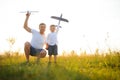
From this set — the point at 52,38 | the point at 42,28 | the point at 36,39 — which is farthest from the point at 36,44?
the point at 52,38

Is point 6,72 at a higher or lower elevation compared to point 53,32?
lower

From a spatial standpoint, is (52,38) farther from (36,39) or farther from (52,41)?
(36,39)

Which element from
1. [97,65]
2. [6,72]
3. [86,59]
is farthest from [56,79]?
[86,59]

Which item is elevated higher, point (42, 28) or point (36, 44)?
point (42, 28)

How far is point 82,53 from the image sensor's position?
1181 cm

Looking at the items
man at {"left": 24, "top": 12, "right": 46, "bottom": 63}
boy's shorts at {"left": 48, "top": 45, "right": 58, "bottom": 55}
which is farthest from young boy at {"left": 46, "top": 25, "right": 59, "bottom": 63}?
man at {"left": 24, "top": 12, "right": 46, "bottom": 63}

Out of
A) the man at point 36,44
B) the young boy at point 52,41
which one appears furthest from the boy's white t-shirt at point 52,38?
the man at point 36,44

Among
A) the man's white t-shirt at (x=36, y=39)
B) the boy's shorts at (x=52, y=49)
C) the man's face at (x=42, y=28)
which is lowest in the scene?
the boy's shorts at (x=52, y=49)

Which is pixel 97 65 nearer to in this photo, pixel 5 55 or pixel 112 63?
pixel 112 63

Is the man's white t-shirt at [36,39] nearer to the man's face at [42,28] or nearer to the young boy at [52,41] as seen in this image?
the man's face at [42,28]

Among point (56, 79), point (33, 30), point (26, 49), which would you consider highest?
point (33, 30)

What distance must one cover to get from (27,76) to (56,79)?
0.69 meters

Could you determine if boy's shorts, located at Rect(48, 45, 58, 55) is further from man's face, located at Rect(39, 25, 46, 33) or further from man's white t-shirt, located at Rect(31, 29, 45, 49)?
man's face, located at Rect(39, 25, 46, 33)

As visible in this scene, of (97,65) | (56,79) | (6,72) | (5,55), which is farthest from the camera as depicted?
(5,55)
